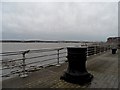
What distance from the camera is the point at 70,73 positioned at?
215 inches

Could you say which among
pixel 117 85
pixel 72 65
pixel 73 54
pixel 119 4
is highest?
pixel 119 4

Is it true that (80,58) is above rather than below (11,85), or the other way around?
above

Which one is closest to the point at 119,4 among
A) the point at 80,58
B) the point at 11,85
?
the point at 80,58

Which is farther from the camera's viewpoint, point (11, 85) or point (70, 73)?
point (70, 73)

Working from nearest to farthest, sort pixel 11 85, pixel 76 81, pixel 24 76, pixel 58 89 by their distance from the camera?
pixel 58 89
pixel 11 85
pixel 76 81
pixel 24 76

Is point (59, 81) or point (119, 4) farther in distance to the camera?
point (119, 4)

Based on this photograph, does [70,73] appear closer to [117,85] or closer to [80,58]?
[80,58]

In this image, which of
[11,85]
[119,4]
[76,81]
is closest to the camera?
[11,85]

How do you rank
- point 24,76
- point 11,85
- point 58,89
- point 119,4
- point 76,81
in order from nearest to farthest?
point 58,89
point 11,85
point 76,81
point 24,76
point 119,4

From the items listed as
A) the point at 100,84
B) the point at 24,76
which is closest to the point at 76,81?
the point at 100,84

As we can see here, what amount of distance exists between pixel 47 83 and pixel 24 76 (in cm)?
119

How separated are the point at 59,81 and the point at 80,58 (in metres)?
0.99

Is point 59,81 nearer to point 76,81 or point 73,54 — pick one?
point 76,81

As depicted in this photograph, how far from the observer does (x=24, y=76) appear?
5.93m
